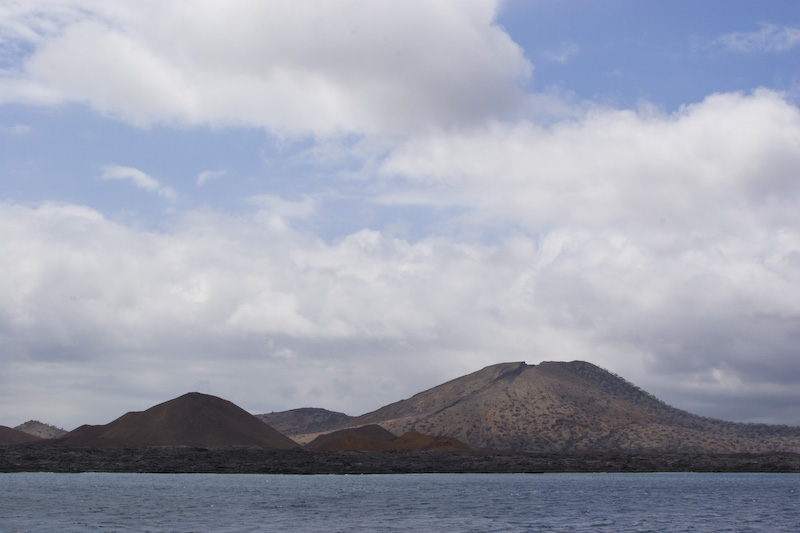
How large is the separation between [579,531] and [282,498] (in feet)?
128

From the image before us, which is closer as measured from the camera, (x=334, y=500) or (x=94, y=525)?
(x=94, y=525)

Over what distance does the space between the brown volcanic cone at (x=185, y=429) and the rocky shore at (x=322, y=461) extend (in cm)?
1367

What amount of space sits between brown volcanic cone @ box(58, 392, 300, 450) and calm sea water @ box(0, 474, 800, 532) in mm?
65012

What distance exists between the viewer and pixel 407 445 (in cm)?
17688

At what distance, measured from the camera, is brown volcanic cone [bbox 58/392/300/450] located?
170875 millimetres

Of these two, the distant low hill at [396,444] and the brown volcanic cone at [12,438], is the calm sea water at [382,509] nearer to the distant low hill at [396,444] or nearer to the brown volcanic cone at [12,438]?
the distant low hill at [396,444]

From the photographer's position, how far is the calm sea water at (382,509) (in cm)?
5797

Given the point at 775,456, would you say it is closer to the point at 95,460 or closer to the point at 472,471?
the point at 472,471

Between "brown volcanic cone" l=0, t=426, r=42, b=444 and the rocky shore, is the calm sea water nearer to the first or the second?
the rocky shore

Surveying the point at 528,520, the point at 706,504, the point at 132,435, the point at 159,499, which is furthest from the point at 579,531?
the point at 132,435

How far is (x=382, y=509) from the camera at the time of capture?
71.7 m

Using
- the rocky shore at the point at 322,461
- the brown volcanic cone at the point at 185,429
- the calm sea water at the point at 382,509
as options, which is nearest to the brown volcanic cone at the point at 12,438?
the brown volcanic cone at the point at 185,429

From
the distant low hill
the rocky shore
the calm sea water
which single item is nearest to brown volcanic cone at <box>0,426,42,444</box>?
the rocky shore

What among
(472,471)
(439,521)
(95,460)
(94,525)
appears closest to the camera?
(94,525)
